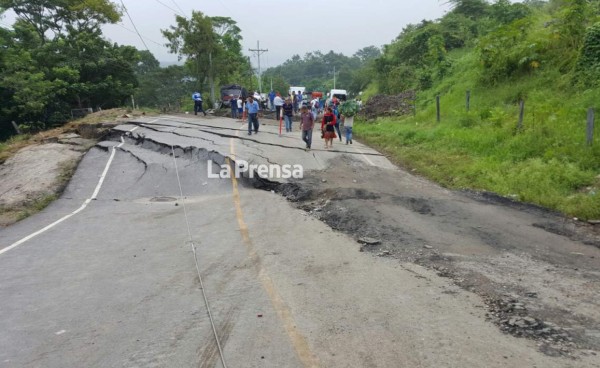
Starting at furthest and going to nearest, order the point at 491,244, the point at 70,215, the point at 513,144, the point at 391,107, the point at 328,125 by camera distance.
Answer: the point at 391,107, the point at 328,125, the point at 513,144, the point at 70,215, the point at 491,244

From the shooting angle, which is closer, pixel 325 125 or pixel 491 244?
pixel 491 244

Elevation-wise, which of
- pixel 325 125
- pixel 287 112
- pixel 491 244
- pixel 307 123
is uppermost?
pixel 287 112

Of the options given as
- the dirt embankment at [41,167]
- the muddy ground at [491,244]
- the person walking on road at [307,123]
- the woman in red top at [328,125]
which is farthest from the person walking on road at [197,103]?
the muddy ground at [491,244]

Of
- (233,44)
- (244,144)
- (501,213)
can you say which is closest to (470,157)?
(501,213)

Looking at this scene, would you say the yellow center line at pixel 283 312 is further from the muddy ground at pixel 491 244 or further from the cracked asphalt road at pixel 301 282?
the muddy ground at pixel 491 244

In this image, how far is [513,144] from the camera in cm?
1218

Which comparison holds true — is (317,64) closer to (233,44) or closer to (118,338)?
(233,44)

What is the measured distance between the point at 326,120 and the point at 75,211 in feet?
29.2

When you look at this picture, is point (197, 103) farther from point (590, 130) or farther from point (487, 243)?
point (487, 243)

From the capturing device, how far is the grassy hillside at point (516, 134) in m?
9.62

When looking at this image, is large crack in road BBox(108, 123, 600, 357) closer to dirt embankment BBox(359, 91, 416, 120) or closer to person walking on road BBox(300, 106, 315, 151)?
person walking on road BBox(300, 106, 315, 151)

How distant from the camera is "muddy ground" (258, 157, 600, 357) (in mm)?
4434

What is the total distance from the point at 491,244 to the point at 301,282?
3.08 metres

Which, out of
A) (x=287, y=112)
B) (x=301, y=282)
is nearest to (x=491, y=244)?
(x=301, y=282)
